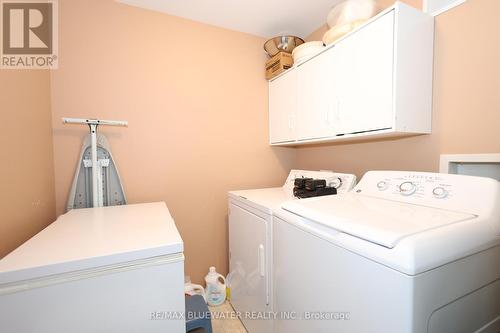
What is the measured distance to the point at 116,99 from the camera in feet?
5.42

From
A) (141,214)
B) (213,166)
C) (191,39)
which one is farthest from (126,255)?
(191,39)

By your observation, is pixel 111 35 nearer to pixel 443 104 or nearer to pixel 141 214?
pixel 141 214

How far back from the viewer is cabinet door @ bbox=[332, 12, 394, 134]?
3.56 ft

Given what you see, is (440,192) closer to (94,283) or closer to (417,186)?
(417,186)

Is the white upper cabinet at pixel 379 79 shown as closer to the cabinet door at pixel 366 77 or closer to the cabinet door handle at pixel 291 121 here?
the cabinet door at pixel 366 77

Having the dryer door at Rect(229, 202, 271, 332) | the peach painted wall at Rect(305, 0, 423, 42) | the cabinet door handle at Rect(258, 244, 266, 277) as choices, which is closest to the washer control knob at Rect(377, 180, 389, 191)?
the dryer door at Rect(229, 202, 271, 332)

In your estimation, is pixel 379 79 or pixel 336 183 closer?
pixel 379 79

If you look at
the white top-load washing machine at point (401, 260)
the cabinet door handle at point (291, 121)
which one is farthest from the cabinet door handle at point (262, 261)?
the cabinet door handle at point (291, 121)

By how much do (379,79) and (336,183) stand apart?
700 millimetres

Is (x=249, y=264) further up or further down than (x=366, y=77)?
further down

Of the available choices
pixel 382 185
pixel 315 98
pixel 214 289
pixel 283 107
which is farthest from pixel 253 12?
pixel 214 289

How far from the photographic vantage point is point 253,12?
5.82ft

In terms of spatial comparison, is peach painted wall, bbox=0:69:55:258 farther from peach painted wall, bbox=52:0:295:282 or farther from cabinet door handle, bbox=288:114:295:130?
cabinet door handle, bbox=288:114:295:130

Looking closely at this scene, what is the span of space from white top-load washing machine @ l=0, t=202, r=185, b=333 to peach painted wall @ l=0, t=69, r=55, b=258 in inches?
→ 10.7
